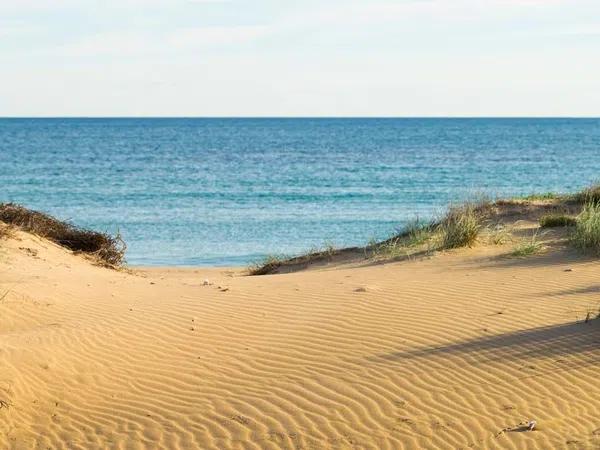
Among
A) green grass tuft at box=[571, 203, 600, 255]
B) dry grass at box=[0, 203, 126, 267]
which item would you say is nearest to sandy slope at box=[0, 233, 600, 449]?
green grass tuft at box=[571, 203, 600, 255]

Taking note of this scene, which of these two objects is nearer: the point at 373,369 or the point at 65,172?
the point at 373,369

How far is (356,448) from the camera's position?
22.1ft

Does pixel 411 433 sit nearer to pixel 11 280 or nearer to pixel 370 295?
pixel 370 295

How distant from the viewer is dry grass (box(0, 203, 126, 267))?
14.7 meters

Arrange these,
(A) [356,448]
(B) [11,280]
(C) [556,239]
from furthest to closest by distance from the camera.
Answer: (C) [556,239]
(B) [11,280]
(A) [356,448]

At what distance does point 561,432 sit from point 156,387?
3316mm

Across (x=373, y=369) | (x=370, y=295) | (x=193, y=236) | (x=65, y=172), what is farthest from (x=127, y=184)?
(x=373, y=369)

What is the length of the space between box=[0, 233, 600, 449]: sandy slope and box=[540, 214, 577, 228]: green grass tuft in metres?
3.07

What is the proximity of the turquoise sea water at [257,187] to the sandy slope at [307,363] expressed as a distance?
8.28 meters

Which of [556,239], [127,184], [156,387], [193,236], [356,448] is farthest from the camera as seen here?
[127,184]

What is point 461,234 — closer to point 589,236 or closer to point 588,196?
point 589,236

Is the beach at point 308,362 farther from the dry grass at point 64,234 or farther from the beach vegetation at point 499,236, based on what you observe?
the dry grass at point 64,234

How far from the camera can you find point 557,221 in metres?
15.0

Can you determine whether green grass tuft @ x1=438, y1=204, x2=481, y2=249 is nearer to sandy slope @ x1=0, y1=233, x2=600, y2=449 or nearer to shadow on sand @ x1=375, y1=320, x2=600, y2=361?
sandy slope @ x1=0, y1=233, x2=600, y2=449
